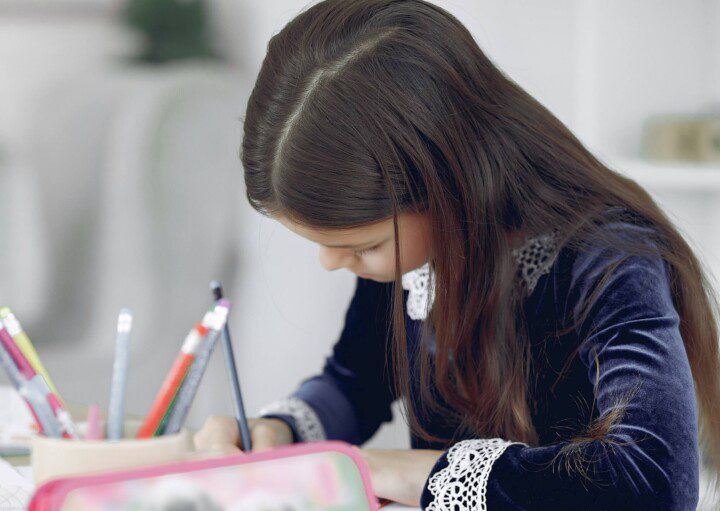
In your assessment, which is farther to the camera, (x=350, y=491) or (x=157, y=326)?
(x=157, y=326)

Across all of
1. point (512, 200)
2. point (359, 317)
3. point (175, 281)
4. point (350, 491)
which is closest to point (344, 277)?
point (175, 281)

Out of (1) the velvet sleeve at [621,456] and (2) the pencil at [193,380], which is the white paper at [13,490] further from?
(1) the velvet sleeve at [621,456]

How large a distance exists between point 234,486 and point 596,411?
378 millimetres

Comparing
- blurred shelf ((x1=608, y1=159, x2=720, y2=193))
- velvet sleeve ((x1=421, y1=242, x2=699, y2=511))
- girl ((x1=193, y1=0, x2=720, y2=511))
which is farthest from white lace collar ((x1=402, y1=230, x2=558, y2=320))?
blurred shelf ((x1=608, y1=159, x2=720, y2=193))

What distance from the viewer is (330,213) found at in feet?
1.97

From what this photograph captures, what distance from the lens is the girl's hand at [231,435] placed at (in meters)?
0.63

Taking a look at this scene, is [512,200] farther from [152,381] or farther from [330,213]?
[152,381]

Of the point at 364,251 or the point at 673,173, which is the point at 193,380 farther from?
the point at 673,173

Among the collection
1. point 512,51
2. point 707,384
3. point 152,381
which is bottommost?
point 152,381

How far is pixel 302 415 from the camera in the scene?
2.57 feet

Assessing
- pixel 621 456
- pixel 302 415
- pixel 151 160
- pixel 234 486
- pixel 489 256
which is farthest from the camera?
pixel 151 160

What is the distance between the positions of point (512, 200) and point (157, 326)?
0.72m

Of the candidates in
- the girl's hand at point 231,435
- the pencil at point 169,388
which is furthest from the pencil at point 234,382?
the pencil at point 169,388

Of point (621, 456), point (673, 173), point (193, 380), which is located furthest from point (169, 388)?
point (673, 173)
